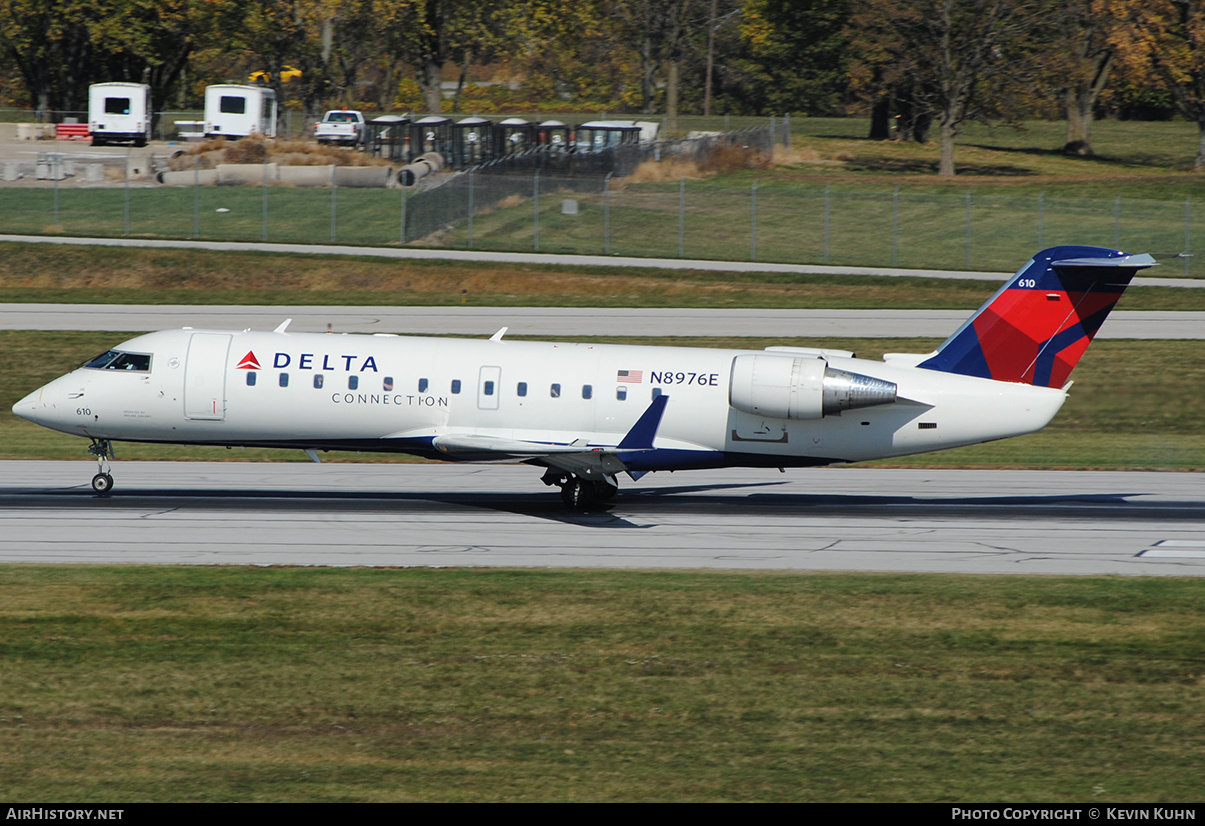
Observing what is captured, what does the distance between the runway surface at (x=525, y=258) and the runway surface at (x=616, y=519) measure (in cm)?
2624

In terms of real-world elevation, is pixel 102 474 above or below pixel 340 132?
below

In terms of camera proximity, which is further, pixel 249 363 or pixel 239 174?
pixel 239 174

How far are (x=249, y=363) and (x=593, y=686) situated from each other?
12.8m

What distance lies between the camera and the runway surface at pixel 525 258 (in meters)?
57.1

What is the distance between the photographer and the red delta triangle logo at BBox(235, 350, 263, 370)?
1020 inches

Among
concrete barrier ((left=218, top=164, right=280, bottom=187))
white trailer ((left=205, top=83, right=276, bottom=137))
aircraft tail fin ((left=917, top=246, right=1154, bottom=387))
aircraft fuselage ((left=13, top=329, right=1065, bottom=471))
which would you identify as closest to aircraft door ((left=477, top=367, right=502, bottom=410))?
aircraft fuselage ((left=13, top=329, right=1065, bottom=471))

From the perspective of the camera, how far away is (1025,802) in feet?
42.2

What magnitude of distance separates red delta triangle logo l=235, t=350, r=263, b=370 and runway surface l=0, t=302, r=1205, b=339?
703 inches

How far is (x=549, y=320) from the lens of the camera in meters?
46.4

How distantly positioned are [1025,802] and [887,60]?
80.0 m

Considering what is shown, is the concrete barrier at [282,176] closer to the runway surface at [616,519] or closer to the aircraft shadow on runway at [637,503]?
the runway surface at [616,519]

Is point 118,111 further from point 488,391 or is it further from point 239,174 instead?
point 488,391

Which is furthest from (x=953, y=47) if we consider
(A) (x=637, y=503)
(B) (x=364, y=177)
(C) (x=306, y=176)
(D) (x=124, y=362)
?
(D) (x=124, y=362)
